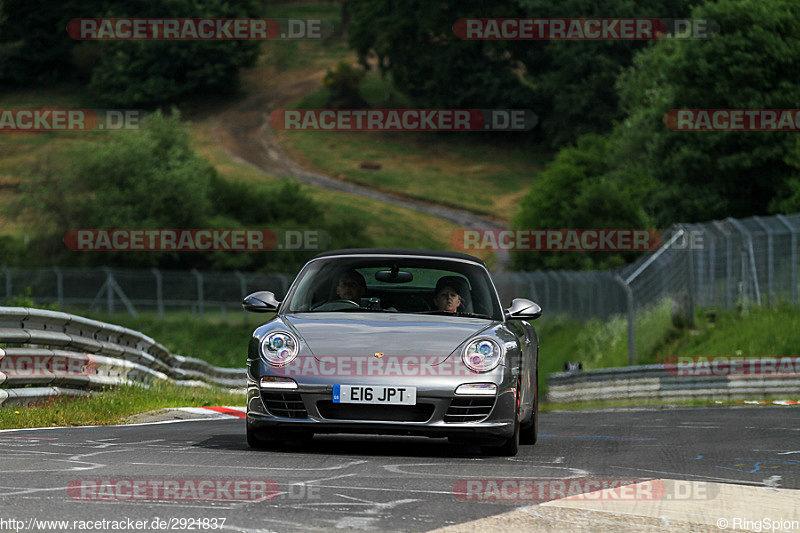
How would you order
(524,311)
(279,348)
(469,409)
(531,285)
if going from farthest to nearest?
1. (531,285)
2. (524,311)
3. (279,348)
4. (469,409)

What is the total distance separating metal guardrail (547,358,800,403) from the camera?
22.3 metres

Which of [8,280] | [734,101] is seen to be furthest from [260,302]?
[8,280]

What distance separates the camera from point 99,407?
13.2 m

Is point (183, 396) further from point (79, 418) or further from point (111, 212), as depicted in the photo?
point (111, 212)

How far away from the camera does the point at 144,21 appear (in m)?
107

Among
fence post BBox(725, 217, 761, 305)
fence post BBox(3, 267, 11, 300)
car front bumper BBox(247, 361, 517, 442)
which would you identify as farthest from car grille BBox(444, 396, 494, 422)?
fence post BBox(3, 267, 11, 300)

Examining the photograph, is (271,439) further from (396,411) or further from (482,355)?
(482,355)

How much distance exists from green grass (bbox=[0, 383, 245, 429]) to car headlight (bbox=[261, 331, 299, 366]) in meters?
3.00

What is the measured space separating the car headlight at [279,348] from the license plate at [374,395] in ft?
1.46

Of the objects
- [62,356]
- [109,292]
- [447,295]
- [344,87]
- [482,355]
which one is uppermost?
[344,87]

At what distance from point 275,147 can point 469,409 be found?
306 ft

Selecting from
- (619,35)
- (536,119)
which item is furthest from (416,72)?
(619,35)

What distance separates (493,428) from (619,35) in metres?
85.4

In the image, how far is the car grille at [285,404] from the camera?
9.20m
